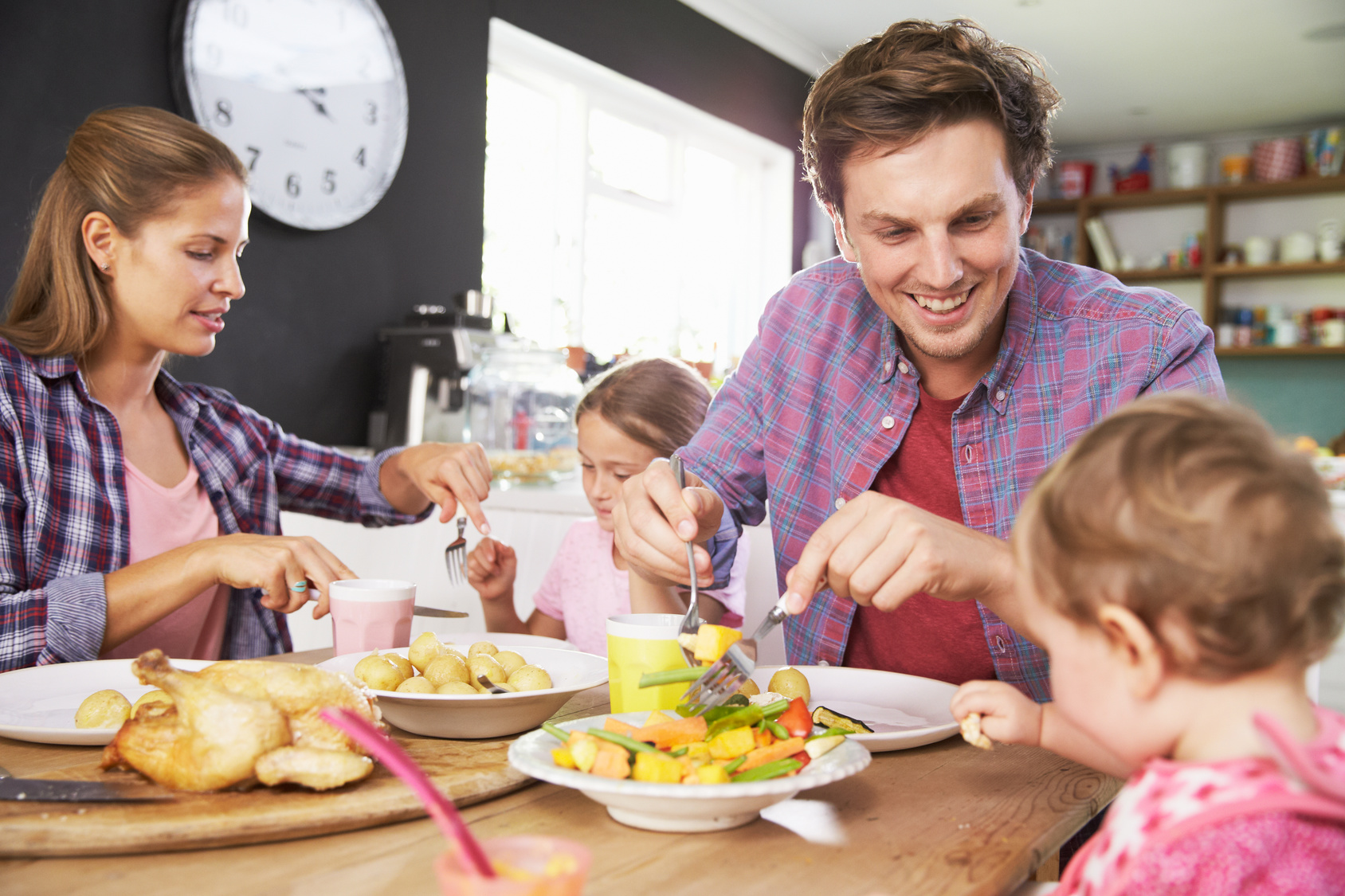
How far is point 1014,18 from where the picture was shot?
17.0 ft

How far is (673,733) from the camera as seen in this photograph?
81cm

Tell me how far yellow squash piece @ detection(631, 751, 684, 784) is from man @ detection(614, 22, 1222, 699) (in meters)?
0.25

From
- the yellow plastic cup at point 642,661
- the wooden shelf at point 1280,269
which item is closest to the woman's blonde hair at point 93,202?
the yellow plastic cup at point 642,661

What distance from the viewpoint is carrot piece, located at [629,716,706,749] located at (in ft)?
2.64

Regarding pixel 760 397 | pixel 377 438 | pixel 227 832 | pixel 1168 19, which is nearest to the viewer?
pixel 227 832

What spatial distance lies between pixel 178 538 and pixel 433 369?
Answer: 1.56m

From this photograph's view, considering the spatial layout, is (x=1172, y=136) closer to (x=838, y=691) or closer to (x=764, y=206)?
(x=764, y=206)

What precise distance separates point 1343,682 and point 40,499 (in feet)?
10.5

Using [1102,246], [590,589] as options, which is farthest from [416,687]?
[1102,246]

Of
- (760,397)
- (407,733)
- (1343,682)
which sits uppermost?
(760,397)

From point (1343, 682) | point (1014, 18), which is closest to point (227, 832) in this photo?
point (1343, 682)

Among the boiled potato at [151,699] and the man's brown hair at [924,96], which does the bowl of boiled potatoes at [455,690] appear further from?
the man's brown hair at [924,96]

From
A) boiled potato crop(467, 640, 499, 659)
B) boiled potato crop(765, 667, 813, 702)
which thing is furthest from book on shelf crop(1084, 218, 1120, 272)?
boiled potato crop(467, 640, 499, 659)

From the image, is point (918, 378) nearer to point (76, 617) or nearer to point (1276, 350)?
point (76, 617)
